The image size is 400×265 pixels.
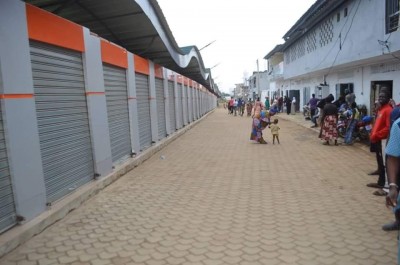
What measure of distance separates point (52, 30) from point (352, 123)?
29.9 ft

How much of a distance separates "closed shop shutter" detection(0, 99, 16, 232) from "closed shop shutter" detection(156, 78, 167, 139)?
27.3 feet

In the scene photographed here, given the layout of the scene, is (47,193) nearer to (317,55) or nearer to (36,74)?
(36,74)

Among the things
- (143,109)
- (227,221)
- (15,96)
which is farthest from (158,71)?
(227,221)

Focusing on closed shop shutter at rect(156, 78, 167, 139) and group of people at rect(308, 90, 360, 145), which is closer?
group of people at rect(308, 90, 360, 145)

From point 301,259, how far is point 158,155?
23.5ft

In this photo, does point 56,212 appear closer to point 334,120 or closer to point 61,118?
point 61,118

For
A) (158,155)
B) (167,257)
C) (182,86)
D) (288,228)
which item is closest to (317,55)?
(182,86)

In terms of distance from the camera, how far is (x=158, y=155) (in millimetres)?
10328

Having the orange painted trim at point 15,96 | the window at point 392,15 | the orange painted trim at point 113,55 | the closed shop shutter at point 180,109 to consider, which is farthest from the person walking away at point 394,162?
the closed shop shutter at point 180,109

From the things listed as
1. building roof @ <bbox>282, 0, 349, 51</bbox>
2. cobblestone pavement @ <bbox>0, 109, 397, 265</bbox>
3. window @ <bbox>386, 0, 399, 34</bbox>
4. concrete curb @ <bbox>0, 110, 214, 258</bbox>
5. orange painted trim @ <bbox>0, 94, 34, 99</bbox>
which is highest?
building roof @ <bbox>282, 0, 349, 51</bbox>

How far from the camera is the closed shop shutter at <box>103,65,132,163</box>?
7.46 m

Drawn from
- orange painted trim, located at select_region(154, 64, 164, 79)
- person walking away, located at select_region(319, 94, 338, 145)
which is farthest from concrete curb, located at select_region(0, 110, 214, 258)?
person walking away, located at select_region(319, 94, 338, 145)

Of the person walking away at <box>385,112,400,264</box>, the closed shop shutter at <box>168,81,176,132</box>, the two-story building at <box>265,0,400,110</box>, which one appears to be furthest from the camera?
the closed shop shutter at <box>168,81,176,132</box>

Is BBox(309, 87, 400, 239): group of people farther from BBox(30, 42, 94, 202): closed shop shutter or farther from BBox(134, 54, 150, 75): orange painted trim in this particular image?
BBox(134, 54, 150, 75): orange painted trim
